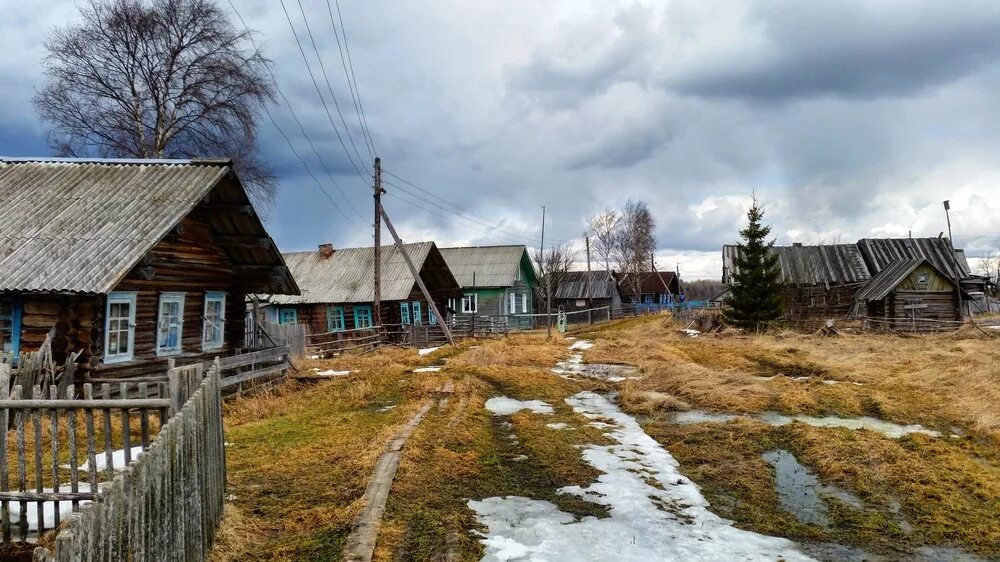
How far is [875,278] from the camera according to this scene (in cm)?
3700

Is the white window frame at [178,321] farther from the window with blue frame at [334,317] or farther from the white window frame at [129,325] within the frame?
the window with blue frame at [334,317]

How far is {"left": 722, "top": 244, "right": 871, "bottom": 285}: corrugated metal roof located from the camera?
39531mm

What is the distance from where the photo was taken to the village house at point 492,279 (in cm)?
4634

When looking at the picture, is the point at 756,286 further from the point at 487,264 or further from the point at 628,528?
the point at 628,528

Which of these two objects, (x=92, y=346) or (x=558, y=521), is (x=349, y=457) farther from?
(x=92, y=346)

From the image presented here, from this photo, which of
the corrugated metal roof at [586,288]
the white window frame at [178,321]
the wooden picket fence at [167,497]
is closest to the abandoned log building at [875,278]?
the corrugated metal roof at [586,288]

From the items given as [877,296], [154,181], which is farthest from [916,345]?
[154,181]

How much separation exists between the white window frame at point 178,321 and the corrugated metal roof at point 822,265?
31.8 m

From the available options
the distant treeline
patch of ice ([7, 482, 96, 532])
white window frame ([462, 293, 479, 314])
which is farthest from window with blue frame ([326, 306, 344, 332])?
the distant treeline

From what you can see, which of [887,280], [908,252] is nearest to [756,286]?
[887,280]

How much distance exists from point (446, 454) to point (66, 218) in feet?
35.5

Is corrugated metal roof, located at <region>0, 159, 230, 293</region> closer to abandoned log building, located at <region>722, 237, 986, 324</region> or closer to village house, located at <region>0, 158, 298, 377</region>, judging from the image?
village house, located at <region>0, 158, 298, 377</region>

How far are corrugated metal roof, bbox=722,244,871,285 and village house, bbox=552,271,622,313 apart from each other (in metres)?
20.3

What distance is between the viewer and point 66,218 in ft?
45.5
